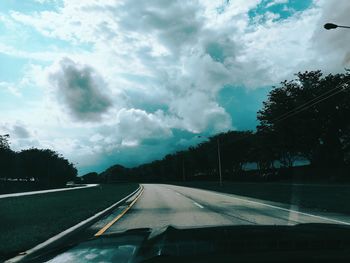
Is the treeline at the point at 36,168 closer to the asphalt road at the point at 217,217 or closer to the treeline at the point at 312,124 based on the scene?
the treeline at the point at 312,124

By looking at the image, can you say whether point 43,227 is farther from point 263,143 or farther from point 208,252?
point 263,143


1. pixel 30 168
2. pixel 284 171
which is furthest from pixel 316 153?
pixel 30 168

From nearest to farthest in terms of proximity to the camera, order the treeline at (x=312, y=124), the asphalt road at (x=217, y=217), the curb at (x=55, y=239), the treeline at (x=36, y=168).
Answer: the curb at (x=55, y=239) < the asphalt road at (x=217, y=217) < the treeline at (x=312, y=124) < the treeline at (x=36, y=168)

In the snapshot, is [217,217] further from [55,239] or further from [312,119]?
[312,119]

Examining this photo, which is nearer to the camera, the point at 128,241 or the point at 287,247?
the point at 287,247

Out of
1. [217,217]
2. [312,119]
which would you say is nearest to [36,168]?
[312,119]

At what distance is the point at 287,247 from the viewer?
142 inches

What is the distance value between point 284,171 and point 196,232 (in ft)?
248

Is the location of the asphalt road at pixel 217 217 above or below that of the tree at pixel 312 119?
below

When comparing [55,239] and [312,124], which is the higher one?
[312,124]

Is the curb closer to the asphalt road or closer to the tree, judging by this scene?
the asphalt road

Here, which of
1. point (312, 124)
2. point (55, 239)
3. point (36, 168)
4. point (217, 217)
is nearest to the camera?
point (55, 239)

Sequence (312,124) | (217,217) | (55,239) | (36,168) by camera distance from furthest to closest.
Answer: (36,168) → (312,124) → (217,217) → (55,239)

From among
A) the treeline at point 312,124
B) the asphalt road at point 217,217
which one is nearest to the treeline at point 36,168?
the treeline at point 312,124
